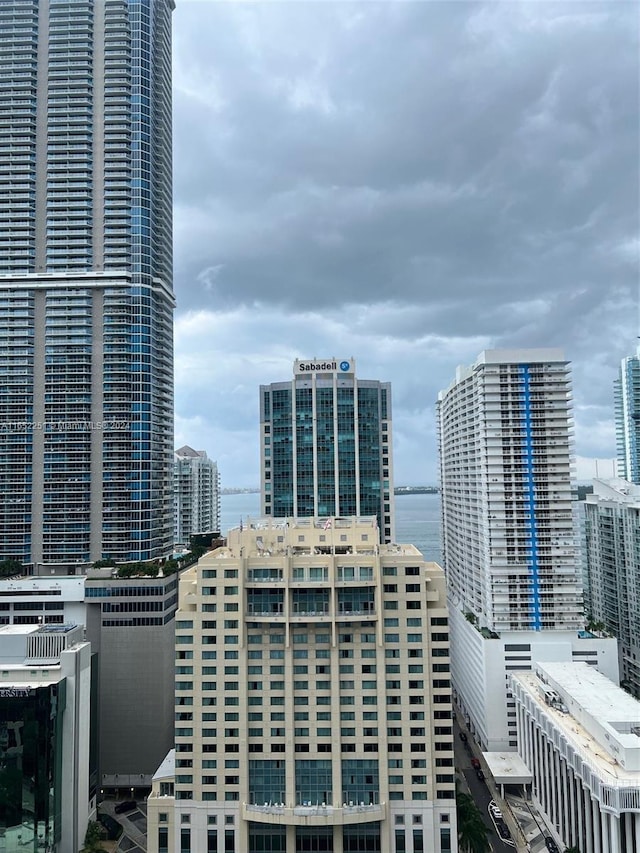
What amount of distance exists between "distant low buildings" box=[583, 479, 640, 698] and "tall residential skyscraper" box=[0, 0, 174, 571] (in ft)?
296

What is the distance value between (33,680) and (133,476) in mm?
41638

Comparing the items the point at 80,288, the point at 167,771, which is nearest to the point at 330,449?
the point at 80,288

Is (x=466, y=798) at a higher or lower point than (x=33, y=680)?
lower

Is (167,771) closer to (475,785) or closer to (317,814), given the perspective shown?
(317,814)

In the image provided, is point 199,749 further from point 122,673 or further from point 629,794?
point 629,794

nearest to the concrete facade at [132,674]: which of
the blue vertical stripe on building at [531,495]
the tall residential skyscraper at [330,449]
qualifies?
the tall residential skyscraper at [330,449]

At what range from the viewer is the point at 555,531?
95125mm

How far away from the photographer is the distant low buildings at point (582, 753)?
5222cm

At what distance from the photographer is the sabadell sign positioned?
11112 centimetres

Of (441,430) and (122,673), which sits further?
(441,430)

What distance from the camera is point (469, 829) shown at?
59.0m

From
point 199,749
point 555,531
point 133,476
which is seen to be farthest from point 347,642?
point 133,476

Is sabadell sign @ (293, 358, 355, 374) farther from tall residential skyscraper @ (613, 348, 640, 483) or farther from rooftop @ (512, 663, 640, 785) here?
tall residential skyscraper @ (613, 348, 640, 483)

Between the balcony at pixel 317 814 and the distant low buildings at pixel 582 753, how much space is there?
66.2ft
